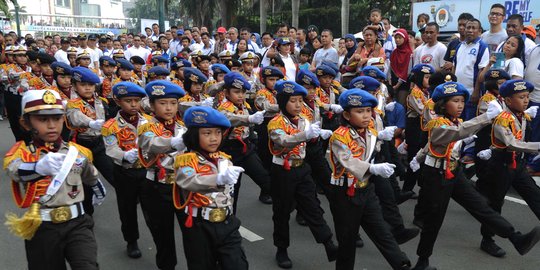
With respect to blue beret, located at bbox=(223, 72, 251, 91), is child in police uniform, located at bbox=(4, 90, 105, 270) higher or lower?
lower

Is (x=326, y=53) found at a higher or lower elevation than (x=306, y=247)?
higher

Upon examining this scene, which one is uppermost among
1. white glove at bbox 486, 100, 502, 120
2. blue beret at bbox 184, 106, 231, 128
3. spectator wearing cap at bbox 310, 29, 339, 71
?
spectator wearing cap at bbox 310, 29, 339, 71

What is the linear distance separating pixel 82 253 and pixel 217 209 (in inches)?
40.1

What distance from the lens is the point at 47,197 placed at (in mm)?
3471

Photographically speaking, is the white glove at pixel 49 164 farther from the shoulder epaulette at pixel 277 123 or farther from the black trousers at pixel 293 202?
the black trousers at pixel 293 202

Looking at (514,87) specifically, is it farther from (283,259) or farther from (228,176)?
(228,176)

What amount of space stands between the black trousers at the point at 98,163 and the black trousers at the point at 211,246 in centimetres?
232

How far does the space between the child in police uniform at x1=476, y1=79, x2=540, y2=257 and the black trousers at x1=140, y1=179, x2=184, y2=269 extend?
3.19 m

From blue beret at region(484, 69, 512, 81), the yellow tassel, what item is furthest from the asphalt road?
blue beret at region(484, 69, 512, 81)

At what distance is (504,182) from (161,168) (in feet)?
11.6

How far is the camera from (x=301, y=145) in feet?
16.2

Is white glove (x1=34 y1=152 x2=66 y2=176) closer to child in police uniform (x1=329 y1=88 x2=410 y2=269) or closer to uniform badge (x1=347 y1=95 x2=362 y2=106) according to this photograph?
child in police uniform (x1=329 y1=88 x2=410 y2=269)

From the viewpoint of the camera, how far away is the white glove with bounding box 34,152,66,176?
3287mm

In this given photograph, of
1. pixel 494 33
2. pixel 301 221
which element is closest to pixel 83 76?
pixel 301 221
